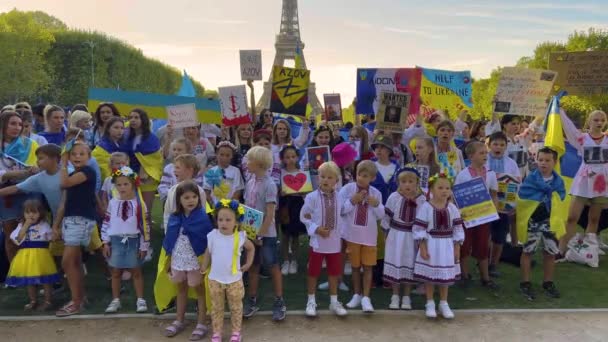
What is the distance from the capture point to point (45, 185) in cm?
534

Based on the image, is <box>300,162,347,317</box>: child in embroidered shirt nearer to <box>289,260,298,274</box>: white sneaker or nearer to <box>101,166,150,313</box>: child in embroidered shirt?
<box>289,260,298,274</box>: white sneaker

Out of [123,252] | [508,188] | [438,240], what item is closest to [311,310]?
[438,240]

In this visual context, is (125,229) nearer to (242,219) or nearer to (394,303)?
(242,219)

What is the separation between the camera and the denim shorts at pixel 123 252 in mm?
5121

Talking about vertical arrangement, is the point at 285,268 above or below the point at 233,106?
below

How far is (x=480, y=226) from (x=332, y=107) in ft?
18.1

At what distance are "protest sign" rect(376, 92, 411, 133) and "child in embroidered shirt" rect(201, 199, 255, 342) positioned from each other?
2853 mm

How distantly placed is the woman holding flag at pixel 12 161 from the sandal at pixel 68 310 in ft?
3.56

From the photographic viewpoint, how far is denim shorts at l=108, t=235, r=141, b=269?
16.8 ft

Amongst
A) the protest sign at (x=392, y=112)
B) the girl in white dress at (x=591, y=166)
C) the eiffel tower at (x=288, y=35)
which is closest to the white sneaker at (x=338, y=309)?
the protest sign at (x=392, y=112)

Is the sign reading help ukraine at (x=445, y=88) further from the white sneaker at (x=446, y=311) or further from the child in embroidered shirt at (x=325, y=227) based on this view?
the white sneaker at (x=446, y=311)

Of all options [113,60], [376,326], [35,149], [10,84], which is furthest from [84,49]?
[376,326]

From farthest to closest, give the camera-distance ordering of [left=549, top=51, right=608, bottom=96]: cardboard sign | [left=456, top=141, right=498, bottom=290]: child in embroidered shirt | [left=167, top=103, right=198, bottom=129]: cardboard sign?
[left=549, top=51, right=608, bottom=96]: cardboard sign < [left=167, top=103, right=198, bottom=129]: cardboard sign < [left=456, top=141, right=498, bottom=290]: child in embroidered shirt

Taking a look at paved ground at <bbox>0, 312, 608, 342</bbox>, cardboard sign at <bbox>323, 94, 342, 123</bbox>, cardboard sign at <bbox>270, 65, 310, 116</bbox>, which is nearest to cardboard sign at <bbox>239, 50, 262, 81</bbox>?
cardboard sign at <bbox>270, 65, 310, 116</bbox>
